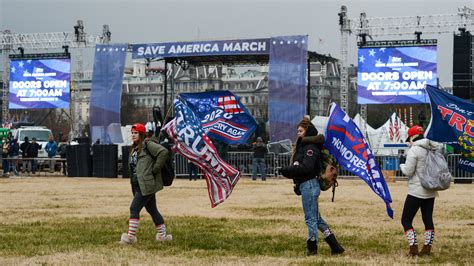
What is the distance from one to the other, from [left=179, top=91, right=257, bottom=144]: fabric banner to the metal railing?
37.6ft

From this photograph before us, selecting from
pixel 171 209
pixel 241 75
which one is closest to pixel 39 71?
pixel 171 209

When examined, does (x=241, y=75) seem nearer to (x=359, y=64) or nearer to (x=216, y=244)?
(x=359, y=64)

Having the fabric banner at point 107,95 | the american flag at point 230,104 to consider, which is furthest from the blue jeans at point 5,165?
the american flag at point 230,104

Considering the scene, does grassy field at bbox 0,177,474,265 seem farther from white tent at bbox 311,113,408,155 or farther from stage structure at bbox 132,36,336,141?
white tent at bbox 311,113,408,155

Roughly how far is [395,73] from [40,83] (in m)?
20.1

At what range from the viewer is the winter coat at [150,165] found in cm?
1195

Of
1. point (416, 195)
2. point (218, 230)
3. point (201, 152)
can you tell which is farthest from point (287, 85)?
point (416, 195)

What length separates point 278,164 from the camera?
36.4 meters

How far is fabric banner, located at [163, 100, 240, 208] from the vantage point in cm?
1294

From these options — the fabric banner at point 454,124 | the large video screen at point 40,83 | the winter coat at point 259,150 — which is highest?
the large video screen at point 40,83

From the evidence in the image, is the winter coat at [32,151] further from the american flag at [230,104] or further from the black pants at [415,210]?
the black pants at [415,210]

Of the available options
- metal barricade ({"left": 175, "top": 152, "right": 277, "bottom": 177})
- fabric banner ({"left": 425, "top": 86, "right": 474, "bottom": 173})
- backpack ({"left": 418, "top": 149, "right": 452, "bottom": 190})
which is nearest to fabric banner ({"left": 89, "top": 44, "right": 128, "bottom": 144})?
metal barricade ({"left": 175, "top": 152, "right": 277, "bottom": 177})

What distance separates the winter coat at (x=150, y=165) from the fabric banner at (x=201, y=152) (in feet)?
3.61

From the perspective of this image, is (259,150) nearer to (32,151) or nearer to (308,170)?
(32,151)
